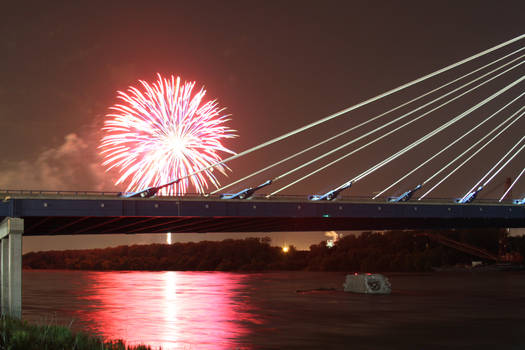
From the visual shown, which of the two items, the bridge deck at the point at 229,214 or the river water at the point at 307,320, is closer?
the river water at the point at 307,320

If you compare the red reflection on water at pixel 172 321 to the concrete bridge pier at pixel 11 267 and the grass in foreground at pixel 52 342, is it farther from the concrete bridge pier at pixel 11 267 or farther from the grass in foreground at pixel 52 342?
the grass in foreground at pixel 52 342

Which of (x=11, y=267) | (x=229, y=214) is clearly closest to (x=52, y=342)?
(x=11, y=267)

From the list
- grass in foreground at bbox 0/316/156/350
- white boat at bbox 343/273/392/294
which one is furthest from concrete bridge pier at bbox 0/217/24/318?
white boat at bbox 343/273/392/294

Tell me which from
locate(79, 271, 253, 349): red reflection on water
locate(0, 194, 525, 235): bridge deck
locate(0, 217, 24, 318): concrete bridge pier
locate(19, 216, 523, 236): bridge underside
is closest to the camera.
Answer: locate(79, 271, 253, 349): red reflection on water

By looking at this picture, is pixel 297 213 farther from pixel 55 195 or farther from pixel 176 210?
pixel 55 195

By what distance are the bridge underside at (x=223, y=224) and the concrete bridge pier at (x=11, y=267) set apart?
6.92 metres

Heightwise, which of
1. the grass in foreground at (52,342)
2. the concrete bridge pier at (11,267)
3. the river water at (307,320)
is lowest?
the river water at (307,320)

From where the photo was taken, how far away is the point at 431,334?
113 feet

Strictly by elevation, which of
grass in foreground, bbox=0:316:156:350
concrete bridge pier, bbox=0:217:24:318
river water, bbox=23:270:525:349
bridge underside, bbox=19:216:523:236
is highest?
bridge underside, bbox=19:216:523:236

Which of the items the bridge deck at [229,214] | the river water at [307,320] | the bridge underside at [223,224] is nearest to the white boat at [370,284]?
the river water at [307,320]

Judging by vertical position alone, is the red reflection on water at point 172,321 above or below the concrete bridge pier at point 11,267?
below

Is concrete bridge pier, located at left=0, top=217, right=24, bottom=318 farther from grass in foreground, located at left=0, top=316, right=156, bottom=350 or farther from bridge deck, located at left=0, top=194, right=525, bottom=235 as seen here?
grass in foreground, located at left=0, top=316, right=156, bottom=350

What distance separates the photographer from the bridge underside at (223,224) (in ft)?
210

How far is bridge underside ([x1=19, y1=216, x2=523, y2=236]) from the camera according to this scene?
63.9m
